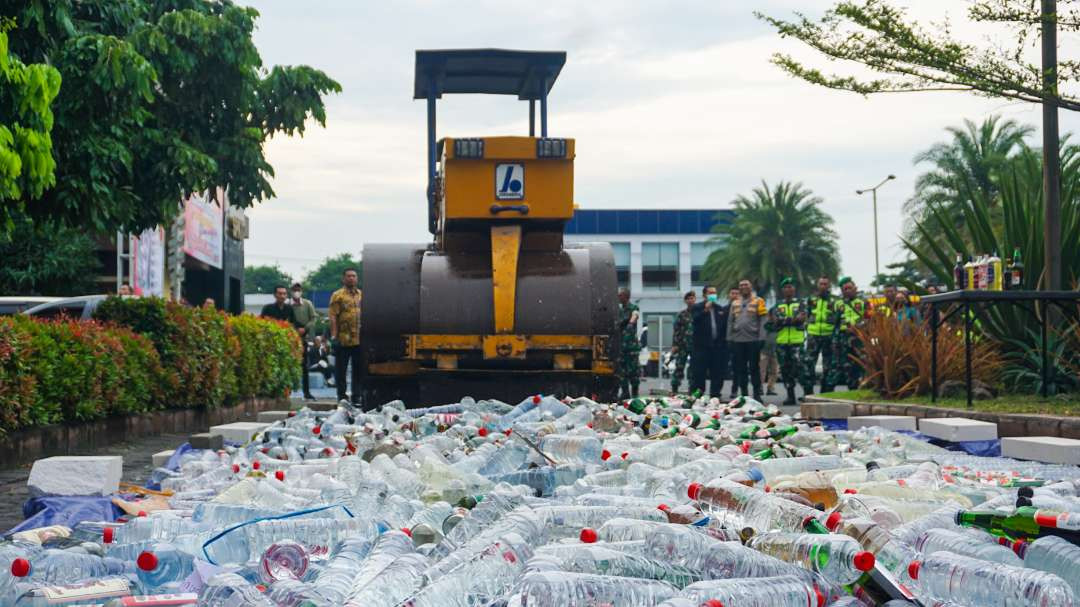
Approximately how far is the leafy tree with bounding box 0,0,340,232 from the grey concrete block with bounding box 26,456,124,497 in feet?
8.04

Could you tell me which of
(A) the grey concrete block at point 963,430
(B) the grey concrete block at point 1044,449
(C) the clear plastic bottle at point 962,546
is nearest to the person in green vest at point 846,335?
(A) the grey concrete block at point 963,430

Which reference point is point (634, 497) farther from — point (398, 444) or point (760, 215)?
point (760, 215)

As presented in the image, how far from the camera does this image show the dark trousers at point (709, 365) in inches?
818

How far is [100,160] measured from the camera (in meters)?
11.6

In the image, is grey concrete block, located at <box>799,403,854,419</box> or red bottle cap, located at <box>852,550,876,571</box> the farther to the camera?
grey concrete block, located at <box>799,403,854,419</box>

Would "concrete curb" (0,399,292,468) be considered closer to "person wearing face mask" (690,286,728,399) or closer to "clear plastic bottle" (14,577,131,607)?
"clear plastic bottle" (14,577,131,607)

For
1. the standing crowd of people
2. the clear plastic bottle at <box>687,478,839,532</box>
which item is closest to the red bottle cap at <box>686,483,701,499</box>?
the clear plastic bottle at <box>687,478,839,532</box>

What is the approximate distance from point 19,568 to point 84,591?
0.48 metres

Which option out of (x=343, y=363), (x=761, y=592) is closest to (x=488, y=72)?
(x=343, y=363)

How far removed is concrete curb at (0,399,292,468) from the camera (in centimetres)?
945

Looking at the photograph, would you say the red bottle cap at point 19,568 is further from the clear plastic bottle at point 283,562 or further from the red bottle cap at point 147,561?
the clear plastic bottle at point 283,562

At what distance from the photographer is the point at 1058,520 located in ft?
15.6

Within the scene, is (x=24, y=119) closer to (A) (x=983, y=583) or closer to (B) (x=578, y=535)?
(B) (x=578, y=535)

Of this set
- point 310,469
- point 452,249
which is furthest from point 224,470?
point 452,249
